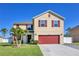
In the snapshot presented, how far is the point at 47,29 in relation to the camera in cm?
3772

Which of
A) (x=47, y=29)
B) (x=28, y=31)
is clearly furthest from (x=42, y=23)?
(x=28, y=31)

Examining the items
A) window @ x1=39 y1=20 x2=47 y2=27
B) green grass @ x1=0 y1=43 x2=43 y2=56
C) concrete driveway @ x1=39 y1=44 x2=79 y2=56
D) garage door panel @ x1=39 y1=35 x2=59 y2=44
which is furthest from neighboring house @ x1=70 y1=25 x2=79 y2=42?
green grass @ x1=0 y1=43 x2=43 y2=56

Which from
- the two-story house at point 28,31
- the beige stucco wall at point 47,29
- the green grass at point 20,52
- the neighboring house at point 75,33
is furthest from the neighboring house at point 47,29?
the green grass at point 20,52

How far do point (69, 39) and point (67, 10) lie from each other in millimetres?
5547

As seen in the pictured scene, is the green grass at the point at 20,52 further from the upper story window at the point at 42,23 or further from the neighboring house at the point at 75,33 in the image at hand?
the neighboring house at the point at 75,33

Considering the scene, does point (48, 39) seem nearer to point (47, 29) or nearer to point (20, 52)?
point (47, 29)

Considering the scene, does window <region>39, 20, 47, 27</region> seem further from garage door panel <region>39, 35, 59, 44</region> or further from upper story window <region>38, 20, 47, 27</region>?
garage door panel <region>39, 35, 59, 44</region>

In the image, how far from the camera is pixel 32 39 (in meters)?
37.6

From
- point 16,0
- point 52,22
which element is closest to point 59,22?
point 52,22

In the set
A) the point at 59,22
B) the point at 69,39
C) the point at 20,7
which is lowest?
the point at 69,39

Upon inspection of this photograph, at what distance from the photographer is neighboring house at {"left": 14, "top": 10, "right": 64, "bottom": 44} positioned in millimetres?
37594

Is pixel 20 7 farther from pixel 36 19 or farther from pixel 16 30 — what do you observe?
pixel 16 30

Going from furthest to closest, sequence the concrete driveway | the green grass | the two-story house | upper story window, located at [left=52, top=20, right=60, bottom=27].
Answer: the two-story house < upper story window, located at [left=52, top=20, right=60, bottom=27] < the concrete driveway < the green grass

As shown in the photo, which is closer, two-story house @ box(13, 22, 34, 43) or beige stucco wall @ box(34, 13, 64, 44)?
beige stucco wall @ box(34, 13, 64, 44)
